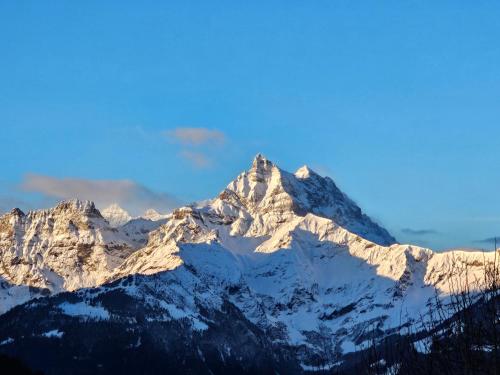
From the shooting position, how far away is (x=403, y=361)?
8500 cm

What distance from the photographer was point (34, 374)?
12912 centimetres

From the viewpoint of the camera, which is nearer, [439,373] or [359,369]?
[439,373]

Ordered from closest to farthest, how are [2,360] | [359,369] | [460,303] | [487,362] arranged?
[487,362]
[460,303]
[359,369]
[2,360]

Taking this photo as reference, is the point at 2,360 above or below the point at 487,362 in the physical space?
above

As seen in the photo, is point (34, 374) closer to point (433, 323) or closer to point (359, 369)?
point (359, 369)

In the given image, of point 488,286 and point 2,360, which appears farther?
point 2,360

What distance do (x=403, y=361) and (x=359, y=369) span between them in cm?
1665

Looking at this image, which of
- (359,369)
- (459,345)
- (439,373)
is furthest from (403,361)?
(359,369)

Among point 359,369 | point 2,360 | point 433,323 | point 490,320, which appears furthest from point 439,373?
point 2,360

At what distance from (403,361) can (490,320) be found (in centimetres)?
1189

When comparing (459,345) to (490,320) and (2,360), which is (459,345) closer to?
(490,320)

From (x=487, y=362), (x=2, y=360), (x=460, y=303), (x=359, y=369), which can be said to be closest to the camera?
(x=487, y=362)

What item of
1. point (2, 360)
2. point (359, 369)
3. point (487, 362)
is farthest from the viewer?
point (2, 360)

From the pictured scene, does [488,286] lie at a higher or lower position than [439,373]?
higher
